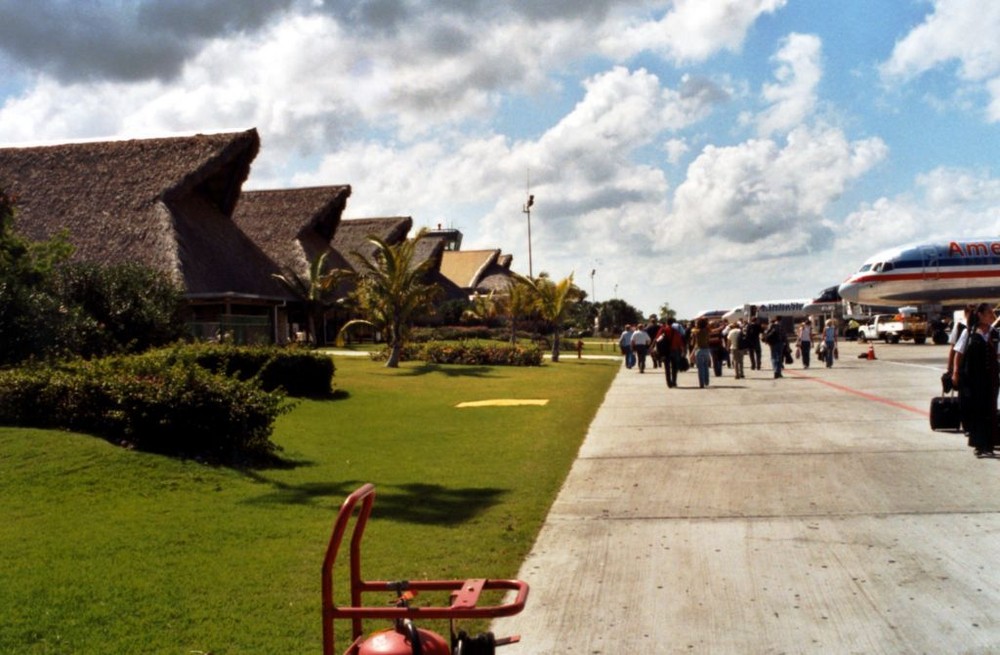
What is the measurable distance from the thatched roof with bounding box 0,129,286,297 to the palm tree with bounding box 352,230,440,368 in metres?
6.85

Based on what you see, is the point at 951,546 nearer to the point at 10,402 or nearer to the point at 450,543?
the point at 450,543

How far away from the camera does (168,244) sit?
116 feet

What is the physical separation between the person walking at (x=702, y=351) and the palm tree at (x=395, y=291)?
400 inches

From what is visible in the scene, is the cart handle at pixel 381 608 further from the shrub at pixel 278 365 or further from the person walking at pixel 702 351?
the person walking at pixel 702 351

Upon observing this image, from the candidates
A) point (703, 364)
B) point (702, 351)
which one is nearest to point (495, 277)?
point (702, 351)

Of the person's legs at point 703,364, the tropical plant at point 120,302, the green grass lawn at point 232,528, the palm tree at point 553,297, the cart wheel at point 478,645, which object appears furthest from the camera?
the palm tree at point 553,297

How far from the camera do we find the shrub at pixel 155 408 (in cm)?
1115

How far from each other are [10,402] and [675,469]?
24.9 feet

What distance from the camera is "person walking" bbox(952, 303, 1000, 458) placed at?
36.1 feet

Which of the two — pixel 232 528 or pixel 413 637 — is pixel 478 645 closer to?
pixel 413 637

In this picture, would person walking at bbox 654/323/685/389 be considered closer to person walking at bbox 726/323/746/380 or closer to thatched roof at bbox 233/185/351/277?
person walking at bbox 726/323/746/380

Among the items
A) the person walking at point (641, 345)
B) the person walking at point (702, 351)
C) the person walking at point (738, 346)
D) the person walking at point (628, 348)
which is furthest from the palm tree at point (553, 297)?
the person walking at point (702, 351)

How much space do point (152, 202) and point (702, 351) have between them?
74.4 ft

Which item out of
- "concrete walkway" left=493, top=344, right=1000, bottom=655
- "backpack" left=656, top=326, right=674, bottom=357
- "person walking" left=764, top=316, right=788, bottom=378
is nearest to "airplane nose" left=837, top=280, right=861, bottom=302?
"person walking" left=764, top=316, right=788, bottom=378
